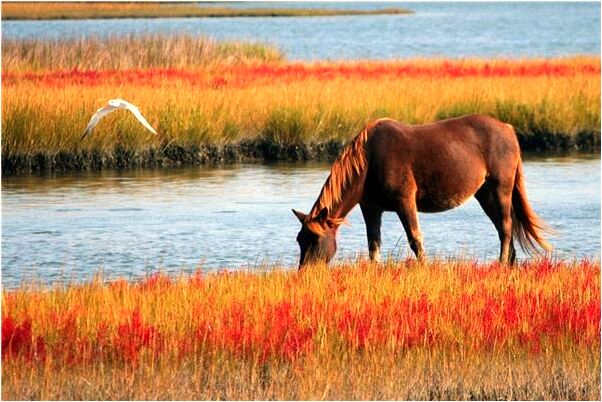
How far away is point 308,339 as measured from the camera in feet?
24.1

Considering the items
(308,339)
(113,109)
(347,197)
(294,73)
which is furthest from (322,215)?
(294,73)

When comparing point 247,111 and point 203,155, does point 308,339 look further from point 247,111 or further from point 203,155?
point 247,111

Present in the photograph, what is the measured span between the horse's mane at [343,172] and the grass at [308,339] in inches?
22.4

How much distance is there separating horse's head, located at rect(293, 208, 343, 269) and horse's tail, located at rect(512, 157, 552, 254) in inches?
76.1

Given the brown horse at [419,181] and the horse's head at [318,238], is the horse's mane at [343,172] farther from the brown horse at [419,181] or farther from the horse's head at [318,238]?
the horse's head at [318,238]

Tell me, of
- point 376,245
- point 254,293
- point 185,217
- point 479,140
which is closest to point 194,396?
point 254,293

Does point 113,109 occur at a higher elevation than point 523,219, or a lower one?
higher

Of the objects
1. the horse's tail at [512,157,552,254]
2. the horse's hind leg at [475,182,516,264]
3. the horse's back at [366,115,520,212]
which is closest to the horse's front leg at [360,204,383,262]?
the horse's back at [366,115,520,212]

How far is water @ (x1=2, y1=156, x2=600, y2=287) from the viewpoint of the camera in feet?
38.4

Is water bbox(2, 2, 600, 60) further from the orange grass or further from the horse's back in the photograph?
the horse's back

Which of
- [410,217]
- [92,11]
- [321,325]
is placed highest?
[410,217]

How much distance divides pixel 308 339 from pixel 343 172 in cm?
222

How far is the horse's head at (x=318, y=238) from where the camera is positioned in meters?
9.00

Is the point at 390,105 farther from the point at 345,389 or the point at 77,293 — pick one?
the point at 345,389
